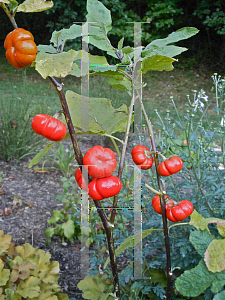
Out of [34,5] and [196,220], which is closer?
[34,5]

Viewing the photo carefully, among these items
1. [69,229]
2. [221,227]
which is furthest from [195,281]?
[69,229]

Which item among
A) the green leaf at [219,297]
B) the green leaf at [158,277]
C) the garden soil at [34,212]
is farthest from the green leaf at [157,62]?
the garden soil at [34,212]

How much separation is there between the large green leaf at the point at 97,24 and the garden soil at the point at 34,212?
1.40m

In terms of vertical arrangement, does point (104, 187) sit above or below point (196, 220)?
above

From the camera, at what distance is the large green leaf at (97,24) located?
67cm

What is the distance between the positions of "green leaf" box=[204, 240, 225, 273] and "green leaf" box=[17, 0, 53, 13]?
74 centimetres

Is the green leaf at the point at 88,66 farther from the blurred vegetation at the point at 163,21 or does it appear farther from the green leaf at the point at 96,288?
the blurred vegetation at the point at 163,21

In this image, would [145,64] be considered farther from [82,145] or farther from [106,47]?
[82,145]

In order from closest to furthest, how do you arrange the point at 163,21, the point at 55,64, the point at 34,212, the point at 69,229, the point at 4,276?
the point at 55,64 < the point at 4,276 < the point at 69,229 < the point at 34,212 < the point at 163,21

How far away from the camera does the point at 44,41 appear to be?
29.5ft

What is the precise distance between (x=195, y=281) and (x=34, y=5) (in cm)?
79

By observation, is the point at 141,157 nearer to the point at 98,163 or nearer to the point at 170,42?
the point at 98,163

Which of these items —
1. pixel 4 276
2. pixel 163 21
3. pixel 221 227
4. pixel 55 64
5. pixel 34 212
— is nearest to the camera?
pixel 55 64

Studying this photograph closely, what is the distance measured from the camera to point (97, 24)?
2.23 feet
